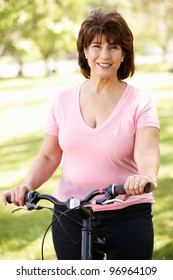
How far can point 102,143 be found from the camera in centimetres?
294

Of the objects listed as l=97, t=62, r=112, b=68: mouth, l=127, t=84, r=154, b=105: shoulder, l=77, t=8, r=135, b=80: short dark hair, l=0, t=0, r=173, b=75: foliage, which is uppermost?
l=0, t=0, r=173, b=75: foliage

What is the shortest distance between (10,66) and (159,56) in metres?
16.2

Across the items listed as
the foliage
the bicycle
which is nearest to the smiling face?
the bicycle

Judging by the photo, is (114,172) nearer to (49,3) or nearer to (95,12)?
(95,12)

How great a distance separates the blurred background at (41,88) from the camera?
7738 mm

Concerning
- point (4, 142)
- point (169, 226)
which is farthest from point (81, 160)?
point (4, 142)

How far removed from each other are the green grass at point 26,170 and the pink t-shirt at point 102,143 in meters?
3.30

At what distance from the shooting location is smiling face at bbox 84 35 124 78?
9.58ft

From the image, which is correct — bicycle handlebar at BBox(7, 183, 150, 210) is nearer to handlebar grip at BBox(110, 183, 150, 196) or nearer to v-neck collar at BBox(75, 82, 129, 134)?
handlebar grip at BBox(110, 183, 150, 196)

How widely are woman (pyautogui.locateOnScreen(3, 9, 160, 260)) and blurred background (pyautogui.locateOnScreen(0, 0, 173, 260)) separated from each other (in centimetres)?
329

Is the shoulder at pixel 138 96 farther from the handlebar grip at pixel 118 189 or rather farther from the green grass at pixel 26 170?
the green grass at pixel 26 170

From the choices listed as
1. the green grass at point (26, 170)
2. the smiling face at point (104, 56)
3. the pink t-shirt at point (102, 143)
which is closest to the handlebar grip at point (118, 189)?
the pink t-shirt at point (102, 143)

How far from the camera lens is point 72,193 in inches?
121

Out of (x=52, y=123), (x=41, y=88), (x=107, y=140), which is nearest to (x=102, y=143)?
(x=107, y=140)
